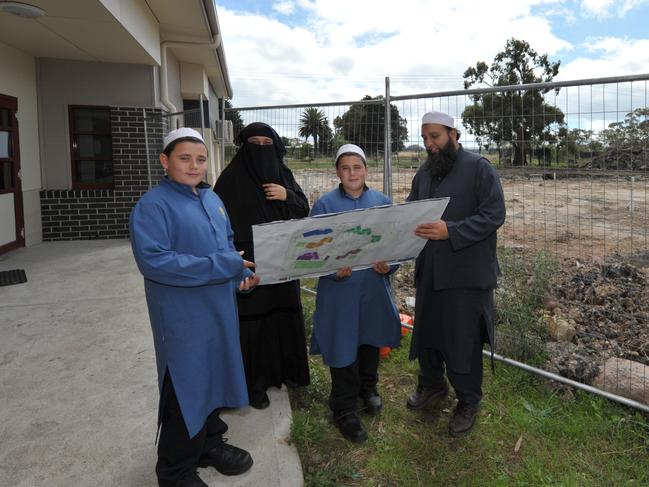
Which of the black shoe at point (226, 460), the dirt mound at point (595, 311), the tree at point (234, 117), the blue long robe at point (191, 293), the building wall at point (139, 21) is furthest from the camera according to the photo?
the building wall at point (139, 21)

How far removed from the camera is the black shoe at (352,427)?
110 inches

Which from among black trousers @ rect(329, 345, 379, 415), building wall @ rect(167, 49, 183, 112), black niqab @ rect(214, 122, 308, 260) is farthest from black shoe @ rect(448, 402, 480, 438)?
building wall @ rect(167, 49, 183, 112)

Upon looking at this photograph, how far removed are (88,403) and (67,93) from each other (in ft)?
22.4

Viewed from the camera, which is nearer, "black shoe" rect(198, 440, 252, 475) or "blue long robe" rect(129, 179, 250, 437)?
"blue long robe" rect(129, 179, 250, 437)

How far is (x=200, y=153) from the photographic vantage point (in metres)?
2.12

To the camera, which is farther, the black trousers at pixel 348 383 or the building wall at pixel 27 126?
the building wall at pixel 27 126

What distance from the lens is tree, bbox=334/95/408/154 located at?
4.02 m

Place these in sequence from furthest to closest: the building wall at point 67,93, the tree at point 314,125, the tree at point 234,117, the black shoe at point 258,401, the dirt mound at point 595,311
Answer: the building wall at point 67,93 → the tree at point 234,117 → the tree at point 314,125 → the dirt mound at point 595,311 → the black shoe at point 258,401

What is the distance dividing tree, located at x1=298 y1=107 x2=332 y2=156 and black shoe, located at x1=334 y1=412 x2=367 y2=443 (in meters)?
2.39

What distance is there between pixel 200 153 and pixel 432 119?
1355 millimetres

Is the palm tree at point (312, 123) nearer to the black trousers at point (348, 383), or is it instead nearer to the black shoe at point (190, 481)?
the black trousers at point (348, 383)

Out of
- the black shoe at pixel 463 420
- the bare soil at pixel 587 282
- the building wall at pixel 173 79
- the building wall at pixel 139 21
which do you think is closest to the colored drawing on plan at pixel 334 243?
the black shoe at pixel 463 420

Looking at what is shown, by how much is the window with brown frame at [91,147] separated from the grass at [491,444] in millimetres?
6945

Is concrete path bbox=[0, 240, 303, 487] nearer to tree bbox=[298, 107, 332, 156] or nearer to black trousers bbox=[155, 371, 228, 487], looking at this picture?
black trousers bbox=[155, 371, 228, 487]
